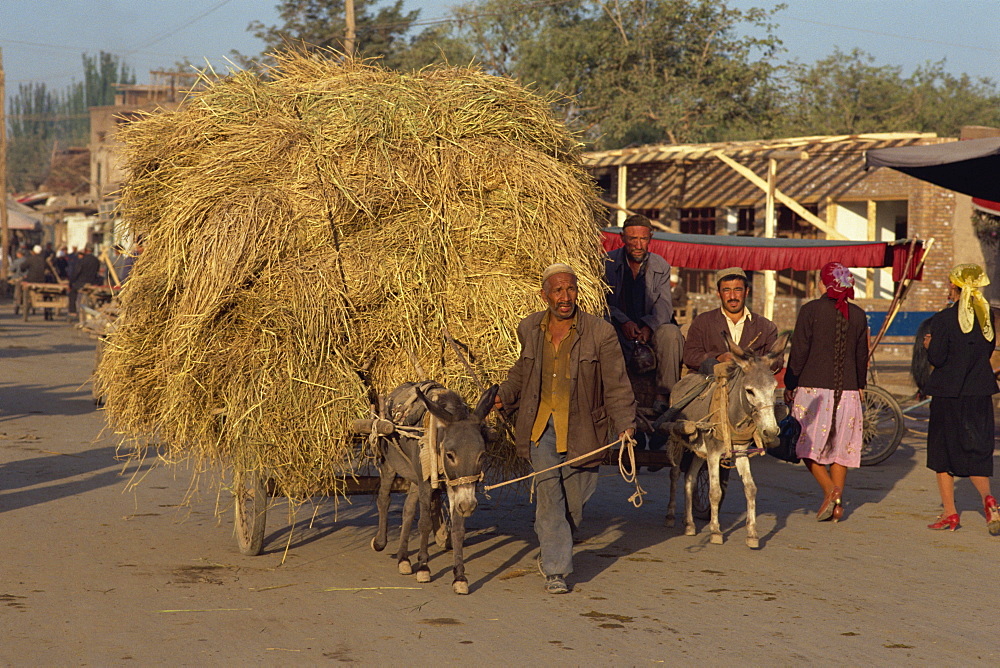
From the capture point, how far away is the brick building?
21594mm

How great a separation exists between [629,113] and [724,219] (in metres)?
5.81

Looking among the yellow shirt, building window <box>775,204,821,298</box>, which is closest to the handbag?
the yellow shirt

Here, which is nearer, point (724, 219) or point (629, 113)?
point (724, 219)

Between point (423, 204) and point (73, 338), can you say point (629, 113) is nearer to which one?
point (73, 338)

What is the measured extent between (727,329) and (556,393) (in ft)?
6.75

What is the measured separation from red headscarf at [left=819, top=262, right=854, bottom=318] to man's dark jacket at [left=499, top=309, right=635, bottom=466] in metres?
2.90

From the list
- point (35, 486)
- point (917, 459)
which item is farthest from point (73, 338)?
point (917, 459)

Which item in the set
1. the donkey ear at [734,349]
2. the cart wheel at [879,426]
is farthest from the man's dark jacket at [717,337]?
the cart wheel at [879,426]

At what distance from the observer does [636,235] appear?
855 centimetres

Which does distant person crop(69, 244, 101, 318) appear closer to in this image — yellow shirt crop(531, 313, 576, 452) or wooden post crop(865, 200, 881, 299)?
wooden post crop(865, 200, 881, 299)

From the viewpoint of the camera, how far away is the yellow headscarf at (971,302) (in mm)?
8383

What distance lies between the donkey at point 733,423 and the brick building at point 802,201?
11.8m

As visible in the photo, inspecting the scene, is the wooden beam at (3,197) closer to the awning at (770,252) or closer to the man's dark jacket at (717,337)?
the awning at (770,252)

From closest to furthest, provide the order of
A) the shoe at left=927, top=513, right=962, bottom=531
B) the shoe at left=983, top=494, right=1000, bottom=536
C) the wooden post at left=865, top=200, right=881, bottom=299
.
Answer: the shoe at left=983, top=494, right=1000, bottom=536 → the shoe at left=927, top=513, right=962, bottom=531 → the wooden post at left=865, top=200, right=881, bottom=299
